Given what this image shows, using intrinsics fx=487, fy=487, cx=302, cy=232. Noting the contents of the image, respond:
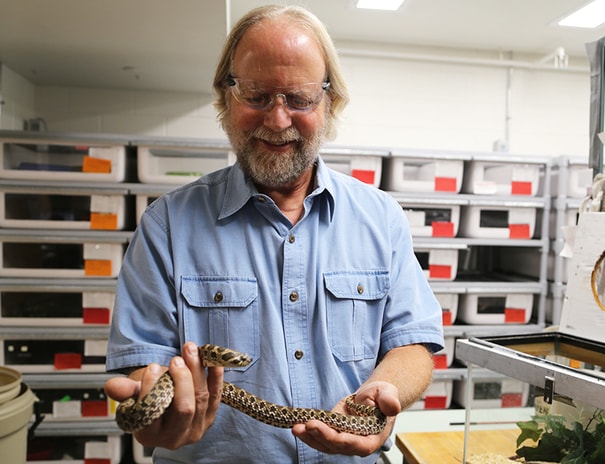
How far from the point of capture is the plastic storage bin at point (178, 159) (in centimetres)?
299

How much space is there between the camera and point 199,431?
952mm

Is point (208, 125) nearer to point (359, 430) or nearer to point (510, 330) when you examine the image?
point (510, 330)

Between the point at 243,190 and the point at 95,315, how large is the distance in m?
2.12

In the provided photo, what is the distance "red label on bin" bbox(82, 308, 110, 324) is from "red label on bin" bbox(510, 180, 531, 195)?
9.25 feet

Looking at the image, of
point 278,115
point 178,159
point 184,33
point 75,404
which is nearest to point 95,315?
point 75,404

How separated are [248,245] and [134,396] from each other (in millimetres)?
464

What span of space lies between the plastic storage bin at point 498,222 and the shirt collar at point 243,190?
7.67ft

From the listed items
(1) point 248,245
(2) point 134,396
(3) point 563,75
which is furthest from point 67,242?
(3) point 563,75

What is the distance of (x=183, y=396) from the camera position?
856 mm


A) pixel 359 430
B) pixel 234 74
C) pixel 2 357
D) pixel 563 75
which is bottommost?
pixel 2 357

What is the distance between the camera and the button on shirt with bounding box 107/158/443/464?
3.78ft

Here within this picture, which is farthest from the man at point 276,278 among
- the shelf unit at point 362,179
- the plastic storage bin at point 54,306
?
the plastic storage bin at point 54,306

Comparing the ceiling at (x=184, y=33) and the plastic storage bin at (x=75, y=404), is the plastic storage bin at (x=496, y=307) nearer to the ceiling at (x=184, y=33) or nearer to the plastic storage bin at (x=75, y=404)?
the ceiling at (x=184, y=33)

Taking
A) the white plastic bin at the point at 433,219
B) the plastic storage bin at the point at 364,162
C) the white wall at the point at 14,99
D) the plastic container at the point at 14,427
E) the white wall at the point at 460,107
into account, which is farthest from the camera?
the white wall at the point at 460,107
